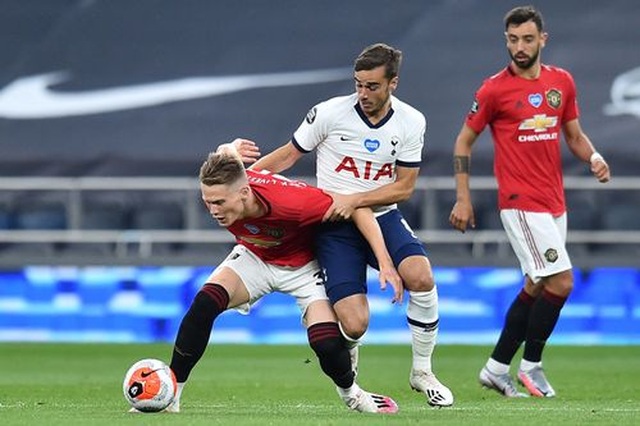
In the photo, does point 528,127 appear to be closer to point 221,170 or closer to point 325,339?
point 325,339

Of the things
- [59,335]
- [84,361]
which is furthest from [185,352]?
[59,335]

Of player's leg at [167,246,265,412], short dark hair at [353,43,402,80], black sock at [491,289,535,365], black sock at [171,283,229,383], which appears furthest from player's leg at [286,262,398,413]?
black sock at [491,289,535,365]

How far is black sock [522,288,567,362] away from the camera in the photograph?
12.0m

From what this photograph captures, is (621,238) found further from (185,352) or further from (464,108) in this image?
(185,352)

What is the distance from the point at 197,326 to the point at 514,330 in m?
3.14

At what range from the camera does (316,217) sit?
32.5 feet

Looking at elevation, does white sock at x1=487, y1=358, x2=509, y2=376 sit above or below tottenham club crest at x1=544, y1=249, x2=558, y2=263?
below

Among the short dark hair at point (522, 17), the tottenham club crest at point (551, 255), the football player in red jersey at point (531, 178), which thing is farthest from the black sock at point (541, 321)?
the short dark hair at point (522, 17)

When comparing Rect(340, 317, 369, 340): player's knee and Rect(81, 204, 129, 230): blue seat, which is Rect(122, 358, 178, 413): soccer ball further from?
Rect(81, 204, 129, 230): blue seat

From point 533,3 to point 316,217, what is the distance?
1046cm

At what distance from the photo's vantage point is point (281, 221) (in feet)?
32.2

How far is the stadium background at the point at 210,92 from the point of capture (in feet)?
63.2

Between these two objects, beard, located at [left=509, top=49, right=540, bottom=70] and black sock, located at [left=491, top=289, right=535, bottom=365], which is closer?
beard, located at [left=509, top=49, right=540, bottom=70]

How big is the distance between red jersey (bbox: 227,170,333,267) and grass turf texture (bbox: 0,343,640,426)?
0.92m
